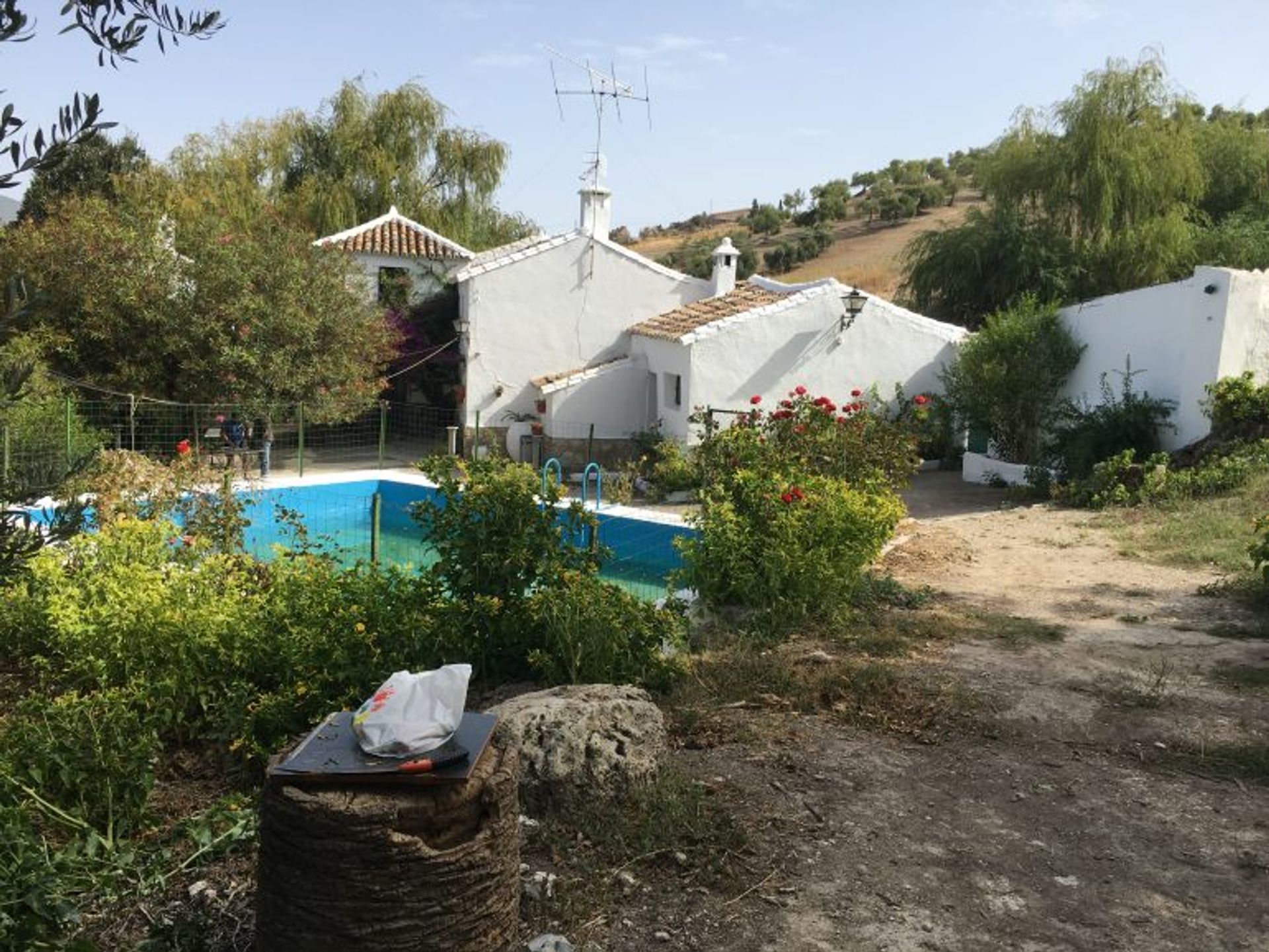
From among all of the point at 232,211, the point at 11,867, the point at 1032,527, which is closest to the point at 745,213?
the point at 232,211

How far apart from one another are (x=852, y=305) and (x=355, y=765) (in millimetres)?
16890

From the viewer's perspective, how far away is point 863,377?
66.0 feet

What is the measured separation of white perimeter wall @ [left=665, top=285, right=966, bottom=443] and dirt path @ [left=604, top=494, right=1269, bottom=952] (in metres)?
11.8

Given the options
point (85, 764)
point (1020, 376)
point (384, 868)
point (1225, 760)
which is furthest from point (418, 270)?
point (384, 868)

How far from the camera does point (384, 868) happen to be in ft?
10.6

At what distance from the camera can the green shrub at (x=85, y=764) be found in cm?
470

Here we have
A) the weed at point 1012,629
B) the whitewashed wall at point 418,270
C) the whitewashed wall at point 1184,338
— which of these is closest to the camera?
the weed at point 1012,629

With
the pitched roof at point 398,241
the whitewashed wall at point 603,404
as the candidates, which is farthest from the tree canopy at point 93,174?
the whitewashed wall at point 603,404

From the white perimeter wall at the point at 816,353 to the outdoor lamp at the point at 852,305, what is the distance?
0.50 ft

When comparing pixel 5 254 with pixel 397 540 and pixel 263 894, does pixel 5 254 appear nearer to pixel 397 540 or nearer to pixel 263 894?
pixel 397 540

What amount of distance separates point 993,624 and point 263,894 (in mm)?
6434

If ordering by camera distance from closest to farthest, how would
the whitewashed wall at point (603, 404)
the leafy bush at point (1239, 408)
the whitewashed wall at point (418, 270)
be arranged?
the leafy bush at point (1239, 408), the whitewashed wall at point (603, 404), the whitewashed wall at point (418, 270)

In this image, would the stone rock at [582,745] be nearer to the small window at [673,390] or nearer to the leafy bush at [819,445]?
the leafy bush at [819,445]

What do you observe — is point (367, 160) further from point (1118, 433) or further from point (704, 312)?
point (1118, 433)
